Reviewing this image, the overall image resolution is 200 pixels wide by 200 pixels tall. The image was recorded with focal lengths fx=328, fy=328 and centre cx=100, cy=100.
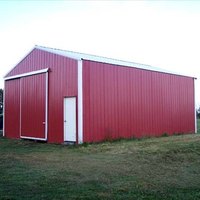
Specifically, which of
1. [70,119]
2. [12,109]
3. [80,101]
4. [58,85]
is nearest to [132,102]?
[80,101]

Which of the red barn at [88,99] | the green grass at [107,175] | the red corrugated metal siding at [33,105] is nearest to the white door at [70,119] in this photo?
the red barn at [88,99]

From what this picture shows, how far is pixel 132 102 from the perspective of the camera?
18500mm

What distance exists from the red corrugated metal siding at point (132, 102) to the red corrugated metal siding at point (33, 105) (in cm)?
348

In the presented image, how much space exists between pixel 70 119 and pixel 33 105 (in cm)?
377

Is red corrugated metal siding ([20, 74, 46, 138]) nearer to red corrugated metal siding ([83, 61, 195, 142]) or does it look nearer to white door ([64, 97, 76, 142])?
white door ([64, 97, 76, 142])

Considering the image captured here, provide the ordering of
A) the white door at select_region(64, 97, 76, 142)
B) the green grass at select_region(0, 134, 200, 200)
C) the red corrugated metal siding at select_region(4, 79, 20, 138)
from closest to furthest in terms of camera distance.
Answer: the green grass at select_region(0, 134, 200, 200), the white door at select_region(64, 97, 76, 142), the red corrugated metal siding at select_region(4, 79, 20, 138)

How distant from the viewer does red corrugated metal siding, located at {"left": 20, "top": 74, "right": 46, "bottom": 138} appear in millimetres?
18484

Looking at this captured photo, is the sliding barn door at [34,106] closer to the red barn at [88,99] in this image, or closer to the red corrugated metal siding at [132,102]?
the red barn at [88,99]

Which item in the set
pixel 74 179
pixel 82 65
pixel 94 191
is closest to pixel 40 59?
pixel 82 65

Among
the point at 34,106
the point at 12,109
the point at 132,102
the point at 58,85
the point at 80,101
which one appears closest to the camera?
the point at 80,101

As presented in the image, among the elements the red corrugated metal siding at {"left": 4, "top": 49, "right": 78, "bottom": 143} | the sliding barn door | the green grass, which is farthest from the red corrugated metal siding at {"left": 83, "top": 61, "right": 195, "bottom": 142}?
the green grass

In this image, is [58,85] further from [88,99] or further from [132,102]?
[132,102]

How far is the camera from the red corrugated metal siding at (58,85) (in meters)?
16.5

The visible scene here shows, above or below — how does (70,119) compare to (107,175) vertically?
above
